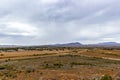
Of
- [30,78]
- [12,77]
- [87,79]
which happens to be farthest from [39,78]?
[87,79]

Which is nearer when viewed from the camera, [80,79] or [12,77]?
[80,79]

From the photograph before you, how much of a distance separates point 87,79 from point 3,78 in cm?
806

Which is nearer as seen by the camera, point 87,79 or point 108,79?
point 108,79

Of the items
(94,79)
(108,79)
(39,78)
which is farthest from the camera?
(39,78)

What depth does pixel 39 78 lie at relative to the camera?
26422 mm

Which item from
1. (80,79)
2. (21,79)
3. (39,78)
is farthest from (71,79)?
(21,79)

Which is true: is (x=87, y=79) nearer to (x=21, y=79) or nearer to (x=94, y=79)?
(x=94, y=79)

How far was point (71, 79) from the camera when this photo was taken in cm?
2567

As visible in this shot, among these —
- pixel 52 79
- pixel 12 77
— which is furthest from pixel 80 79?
pixel 12 77

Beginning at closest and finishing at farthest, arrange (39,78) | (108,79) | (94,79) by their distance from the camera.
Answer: (108,79) → (94,79) → (39,78)

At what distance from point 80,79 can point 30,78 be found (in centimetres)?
486

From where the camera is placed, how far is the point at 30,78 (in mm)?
26578

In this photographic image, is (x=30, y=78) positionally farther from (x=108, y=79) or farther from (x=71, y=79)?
(x=108, y=79)

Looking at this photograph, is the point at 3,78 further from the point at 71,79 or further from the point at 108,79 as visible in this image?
the point at 108,79
